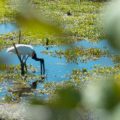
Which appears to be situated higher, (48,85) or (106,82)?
(106,82)

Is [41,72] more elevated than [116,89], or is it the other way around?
[116,89]

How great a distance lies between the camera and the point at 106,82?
23 centimetres

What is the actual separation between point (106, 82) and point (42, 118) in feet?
0.14

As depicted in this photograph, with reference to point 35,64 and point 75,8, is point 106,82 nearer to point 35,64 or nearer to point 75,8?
point 35,64

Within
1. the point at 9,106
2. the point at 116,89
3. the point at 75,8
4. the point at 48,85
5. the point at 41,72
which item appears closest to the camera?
the point at 116,89

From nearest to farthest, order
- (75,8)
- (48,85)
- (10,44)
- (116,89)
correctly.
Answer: (116,89), (48,85), (10,44), (75,8)

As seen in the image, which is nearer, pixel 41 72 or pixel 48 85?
pixel 48 85

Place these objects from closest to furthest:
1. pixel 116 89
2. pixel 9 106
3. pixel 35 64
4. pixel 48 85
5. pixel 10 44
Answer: pixel 116 89 < pixel 9 106 < pixel 48 85 < pixel 35 64 < pixel 10 44

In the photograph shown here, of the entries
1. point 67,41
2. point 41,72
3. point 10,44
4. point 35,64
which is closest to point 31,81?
point 41,72

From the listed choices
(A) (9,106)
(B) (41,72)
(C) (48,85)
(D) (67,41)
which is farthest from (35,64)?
(D) (67,41)

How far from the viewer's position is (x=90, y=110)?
0.75ft

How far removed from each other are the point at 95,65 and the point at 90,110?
25.4ft

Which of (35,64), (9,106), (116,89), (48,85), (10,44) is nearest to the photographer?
(116,89)

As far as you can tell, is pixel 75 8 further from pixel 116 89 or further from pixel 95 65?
pixel 116 89
